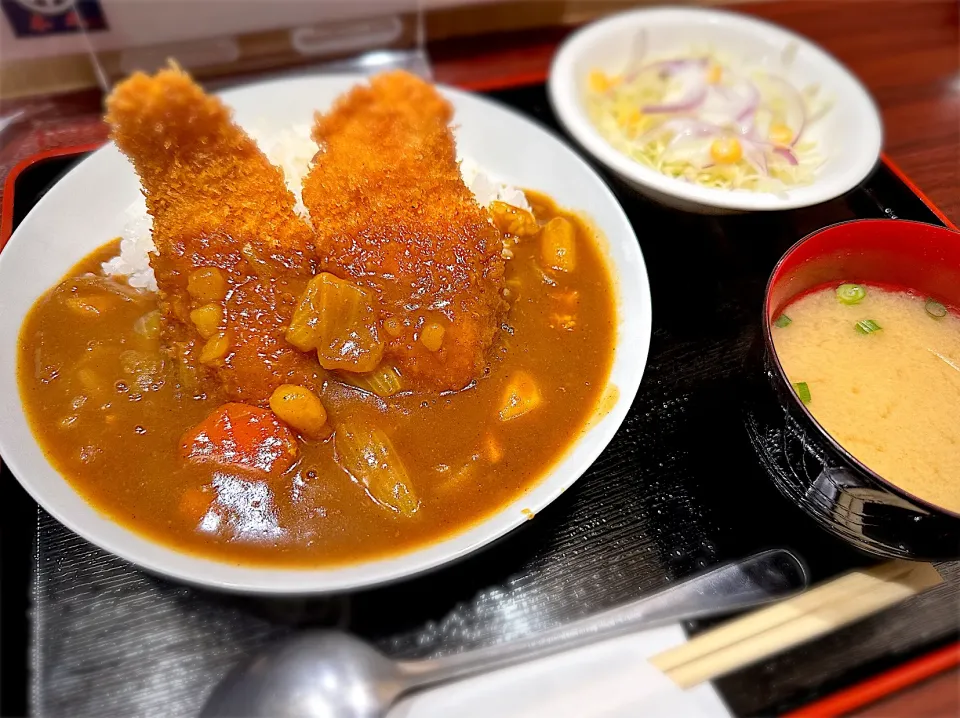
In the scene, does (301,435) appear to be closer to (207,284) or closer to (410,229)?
(207,284)

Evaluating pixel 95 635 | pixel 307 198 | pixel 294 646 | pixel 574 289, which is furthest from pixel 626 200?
pixel 95 635

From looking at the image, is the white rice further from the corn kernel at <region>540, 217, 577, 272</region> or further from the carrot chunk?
the carrot chunk

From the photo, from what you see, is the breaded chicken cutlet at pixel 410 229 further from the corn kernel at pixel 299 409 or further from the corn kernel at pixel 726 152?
the corn kernel at pixel 726 152

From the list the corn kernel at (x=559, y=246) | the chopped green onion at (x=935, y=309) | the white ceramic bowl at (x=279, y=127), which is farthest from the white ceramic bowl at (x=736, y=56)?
the chopped green onion at (x=935, y=309)

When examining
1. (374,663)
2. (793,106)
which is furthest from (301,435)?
(793,106)

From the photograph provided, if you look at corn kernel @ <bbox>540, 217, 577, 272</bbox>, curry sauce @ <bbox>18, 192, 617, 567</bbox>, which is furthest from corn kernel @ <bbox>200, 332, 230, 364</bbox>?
corn kernel @ <bbox>540, 217, 577, 272</bbox>

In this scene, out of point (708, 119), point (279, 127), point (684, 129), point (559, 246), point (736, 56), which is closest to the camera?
point (559, 246)

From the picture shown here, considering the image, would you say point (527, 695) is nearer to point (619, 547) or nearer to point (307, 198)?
point (619, 547)
